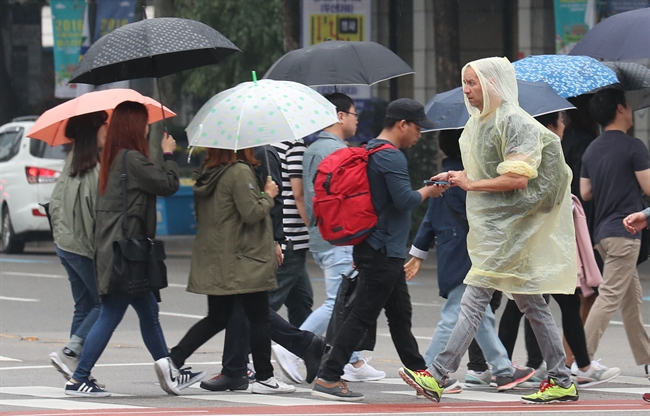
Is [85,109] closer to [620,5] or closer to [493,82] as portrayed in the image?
[493,82]

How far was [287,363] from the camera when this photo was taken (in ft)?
26.9

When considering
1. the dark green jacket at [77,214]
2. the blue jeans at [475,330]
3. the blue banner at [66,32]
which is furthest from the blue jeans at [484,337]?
the blue banner at [66,32]

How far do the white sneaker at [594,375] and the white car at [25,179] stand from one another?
11330 millimetres

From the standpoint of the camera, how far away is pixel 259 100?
7449 mm

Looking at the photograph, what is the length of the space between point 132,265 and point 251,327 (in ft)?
2.57

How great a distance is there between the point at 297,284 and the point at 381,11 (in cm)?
1537

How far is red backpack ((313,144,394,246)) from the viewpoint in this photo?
23.5 feet

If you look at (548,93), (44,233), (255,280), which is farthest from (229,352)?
(44,233)

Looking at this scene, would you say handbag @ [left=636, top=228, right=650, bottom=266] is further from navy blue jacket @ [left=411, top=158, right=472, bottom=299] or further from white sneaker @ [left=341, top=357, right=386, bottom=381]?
white sneaker @ [left=341, top=357, right=386, bottom=381]

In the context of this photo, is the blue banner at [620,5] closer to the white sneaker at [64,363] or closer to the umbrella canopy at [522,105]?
the umbrella canopy at [522,105]

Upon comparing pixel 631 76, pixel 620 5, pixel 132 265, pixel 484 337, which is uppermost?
pixel 620 5

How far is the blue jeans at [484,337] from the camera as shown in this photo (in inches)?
310

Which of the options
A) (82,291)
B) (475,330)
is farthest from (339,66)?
(475,330)

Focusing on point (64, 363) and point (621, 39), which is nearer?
point (64, 363)
